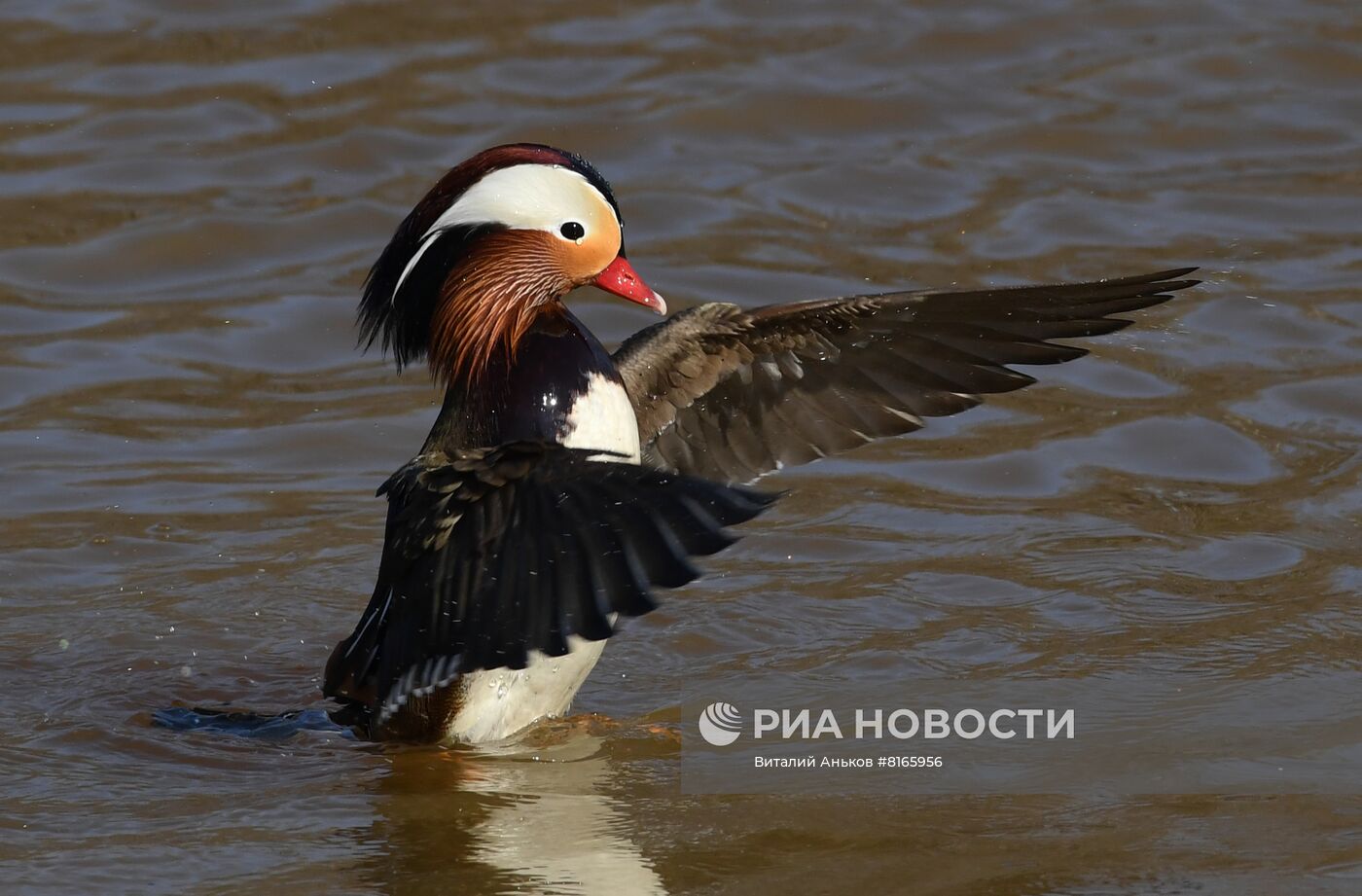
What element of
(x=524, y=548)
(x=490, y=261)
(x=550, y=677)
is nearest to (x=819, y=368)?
(x=490, y=261)

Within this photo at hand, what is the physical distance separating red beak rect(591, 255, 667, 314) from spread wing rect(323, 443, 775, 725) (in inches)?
28.9

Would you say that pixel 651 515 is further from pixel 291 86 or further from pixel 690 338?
pixel 291 86

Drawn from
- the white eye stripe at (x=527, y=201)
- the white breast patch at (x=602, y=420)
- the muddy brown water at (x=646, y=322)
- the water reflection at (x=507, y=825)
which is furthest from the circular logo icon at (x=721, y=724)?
the white eye stripe at (x=527, y=201)

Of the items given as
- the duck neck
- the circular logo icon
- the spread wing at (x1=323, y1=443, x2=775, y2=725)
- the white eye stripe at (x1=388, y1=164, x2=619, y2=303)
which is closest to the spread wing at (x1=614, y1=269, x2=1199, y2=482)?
the duck neck

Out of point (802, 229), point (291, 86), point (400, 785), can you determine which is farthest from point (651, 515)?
point (291, 86)

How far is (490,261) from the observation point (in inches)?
204

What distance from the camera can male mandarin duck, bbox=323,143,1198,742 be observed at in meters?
4.21

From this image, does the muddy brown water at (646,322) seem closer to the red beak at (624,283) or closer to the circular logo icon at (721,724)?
the circular logo icon at (721,724)

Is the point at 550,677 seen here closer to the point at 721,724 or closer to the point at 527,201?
the point at 721,724

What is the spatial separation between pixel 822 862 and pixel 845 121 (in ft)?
21.0

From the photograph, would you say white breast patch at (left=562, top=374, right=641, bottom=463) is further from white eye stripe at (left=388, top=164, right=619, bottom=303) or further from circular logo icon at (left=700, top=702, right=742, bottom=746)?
circular logo icon at (left=700, top=702, right=742, bottom=746)

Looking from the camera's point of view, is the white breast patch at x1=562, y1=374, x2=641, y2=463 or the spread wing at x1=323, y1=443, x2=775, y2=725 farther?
the white breast patch at x1=562, y1=374, x2=641, y2=463

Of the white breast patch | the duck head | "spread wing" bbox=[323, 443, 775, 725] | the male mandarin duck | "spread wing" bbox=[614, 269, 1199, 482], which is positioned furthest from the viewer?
"spread wing" bbox=[614, 269, 1199, 482]

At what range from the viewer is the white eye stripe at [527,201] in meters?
5.00
